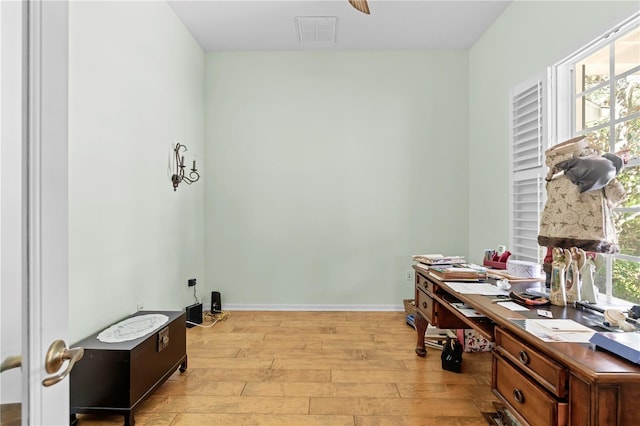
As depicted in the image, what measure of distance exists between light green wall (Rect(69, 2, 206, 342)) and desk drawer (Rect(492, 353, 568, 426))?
2240mm

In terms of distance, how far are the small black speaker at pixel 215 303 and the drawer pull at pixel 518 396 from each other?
3.19 meters

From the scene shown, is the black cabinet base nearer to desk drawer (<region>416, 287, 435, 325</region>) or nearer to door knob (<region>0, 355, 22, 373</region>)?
door knob (<region>0, 355, 22, 373</region>)

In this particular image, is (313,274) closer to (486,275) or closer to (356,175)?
(356,175)

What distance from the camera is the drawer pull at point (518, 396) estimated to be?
1.38m

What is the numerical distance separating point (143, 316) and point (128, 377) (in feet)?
2.01

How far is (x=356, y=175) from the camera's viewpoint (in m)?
4.08

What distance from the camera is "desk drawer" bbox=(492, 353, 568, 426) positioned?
45.9 inches

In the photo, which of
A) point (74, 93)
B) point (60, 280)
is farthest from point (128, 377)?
point (74, 93)

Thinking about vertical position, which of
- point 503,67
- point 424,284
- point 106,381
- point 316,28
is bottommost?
point 106,381

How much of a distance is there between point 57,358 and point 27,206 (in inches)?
13.5

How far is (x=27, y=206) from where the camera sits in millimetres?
738

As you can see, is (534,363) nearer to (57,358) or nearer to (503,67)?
(57,358)

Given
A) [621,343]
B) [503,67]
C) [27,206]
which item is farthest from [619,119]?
[27,206]

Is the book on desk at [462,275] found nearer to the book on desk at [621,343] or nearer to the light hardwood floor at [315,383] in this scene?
the light hardwood floor at [315,383]
